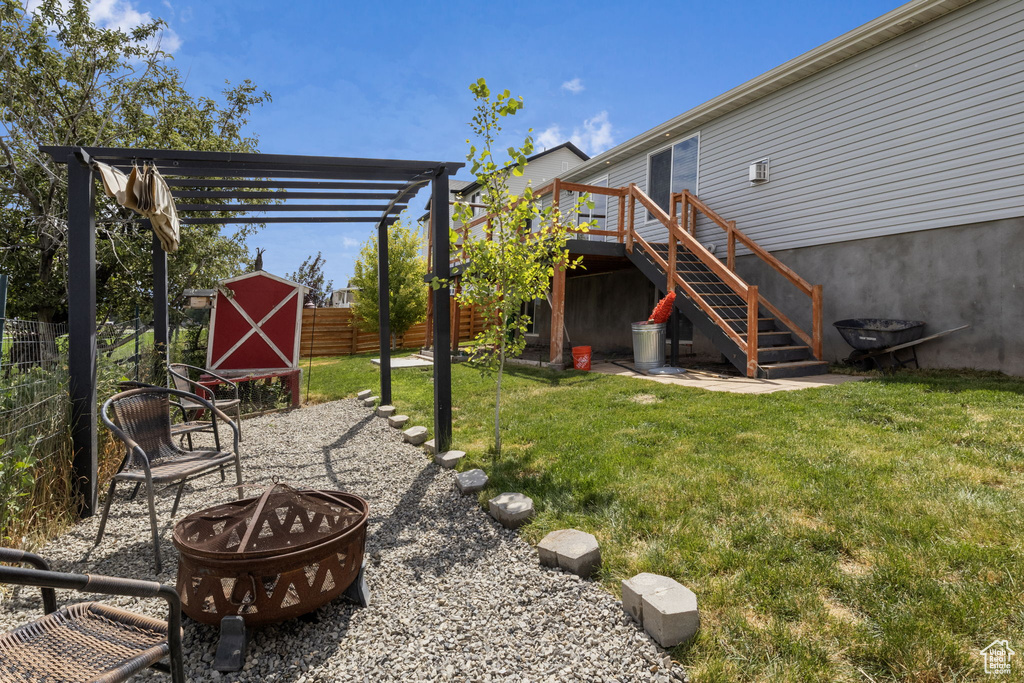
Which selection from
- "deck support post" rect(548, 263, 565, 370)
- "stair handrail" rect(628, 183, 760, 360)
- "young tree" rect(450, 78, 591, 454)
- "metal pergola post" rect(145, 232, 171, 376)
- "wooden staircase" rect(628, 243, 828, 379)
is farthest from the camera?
"deck support post" rect(548, 263, 565, 370)

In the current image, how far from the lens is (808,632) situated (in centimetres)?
187

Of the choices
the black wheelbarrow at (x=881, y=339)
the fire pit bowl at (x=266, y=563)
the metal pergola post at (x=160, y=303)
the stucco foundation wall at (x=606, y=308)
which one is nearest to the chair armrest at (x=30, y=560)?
the fire pit bowl at (x=266, y=563)

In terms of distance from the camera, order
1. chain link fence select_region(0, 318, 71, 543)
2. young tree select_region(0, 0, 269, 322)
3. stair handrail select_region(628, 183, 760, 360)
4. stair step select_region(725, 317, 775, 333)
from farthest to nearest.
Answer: stair step select_region(725, 317, 775, 333) → stair handrail select_region(628, 183, 760, 360) → young tree select_region(0, 0, 269, 322) → chain link fence select_region(0, 318, 71, 543)

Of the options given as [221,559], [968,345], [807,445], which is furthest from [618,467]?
[968,345]

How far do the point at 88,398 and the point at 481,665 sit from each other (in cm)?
319

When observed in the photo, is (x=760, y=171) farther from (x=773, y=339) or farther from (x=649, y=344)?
(x=649, y=344)

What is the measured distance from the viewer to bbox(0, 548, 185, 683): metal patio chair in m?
1.27

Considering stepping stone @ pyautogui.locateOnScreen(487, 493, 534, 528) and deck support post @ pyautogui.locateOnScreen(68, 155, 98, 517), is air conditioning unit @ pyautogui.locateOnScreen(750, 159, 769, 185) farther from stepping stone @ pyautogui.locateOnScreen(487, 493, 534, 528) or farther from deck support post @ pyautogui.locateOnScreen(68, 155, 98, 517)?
deck support post @ pyautogui.locateOnScreen(68, 155, 98, 517)

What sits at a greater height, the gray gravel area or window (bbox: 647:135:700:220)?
window (bbox: 647:135:700:220)

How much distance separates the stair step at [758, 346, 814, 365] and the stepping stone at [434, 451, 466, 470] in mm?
4884

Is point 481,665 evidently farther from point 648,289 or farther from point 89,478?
point 648,289

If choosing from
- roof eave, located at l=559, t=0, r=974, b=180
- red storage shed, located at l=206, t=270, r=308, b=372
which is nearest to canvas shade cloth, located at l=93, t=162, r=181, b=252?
red storage shed, located at l=206, t=270, r=308, b=372

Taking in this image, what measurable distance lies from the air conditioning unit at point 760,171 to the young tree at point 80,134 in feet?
30.9

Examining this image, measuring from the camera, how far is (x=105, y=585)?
4.15 feet
